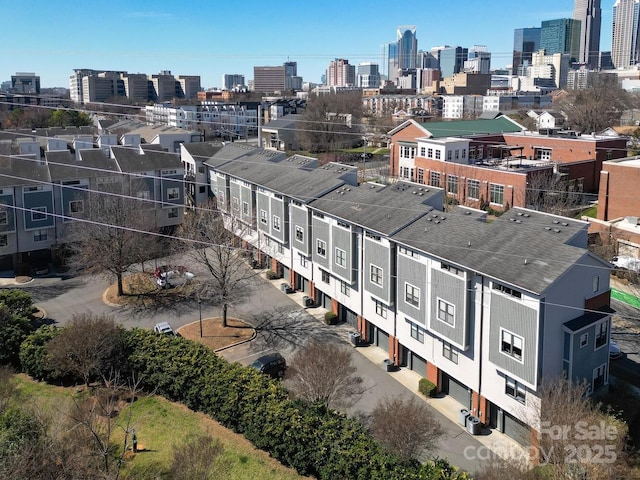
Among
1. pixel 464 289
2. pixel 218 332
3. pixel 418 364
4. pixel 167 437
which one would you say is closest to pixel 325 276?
pixel 218 332

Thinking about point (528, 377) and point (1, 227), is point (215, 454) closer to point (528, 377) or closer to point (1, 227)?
point (528, 377)

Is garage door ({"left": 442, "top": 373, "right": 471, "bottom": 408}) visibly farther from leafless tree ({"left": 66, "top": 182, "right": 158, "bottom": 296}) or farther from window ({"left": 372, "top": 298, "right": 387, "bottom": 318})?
→ leafless tree ({"left": 66, "top": 182, "right": 158, "bottom": 296})

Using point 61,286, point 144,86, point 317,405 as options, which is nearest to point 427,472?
point 317,405

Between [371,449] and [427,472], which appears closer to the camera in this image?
[427,472]

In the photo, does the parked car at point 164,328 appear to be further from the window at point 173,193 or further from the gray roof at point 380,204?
the window at point 173,193

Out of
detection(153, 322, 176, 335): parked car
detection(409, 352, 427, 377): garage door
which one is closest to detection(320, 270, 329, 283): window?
detection(409, 352, 427, 377): garage door

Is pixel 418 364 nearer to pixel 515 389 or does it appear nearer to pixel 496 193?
pixel 515 389

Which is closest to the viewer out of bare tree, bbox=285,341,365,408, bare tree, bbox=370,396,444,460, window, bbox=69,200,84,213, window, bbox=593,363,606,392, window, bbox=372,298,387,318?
bare tree, bbox=370,396,444,460

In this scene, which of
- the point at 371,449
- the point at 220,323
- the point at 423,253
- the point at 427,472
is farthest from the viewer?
the point at 220,323
